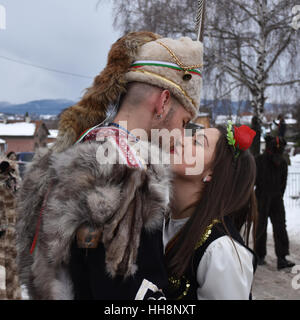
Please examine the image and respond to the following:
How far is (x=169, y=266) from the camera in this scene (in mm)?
1577

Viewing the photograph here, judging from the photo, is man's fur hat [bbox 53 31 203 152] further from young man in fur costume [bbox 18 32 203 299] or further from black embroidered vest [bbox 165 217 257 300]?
black embroidered vest [bbox 165 217 257 300]

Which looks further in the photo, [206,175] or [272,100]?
[272,100]

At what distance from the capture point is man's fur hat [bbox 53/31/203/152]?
4.76ft

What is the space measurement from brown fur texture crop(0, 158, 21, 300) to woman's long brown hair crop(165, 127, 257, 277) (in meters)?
2.28

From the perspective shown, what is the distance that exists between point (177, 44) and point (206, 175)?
0.72 m

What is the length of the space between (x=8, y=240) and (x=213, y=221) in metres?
2.54

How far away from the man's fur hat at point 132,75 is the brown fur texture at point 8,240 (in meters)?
2.27

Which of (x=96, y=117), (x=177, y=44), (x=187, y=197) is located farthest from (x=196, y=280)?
(x=177, y=44)

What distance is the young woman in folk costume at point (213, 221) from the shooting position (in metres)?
1.41

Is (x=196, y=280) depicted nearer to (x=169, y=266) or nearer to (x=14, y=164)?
(x=169, y=266)

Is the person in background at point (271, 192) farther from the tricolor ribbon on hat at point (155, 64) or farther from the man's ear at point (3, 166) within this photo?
the tricolor ribbon on hat at point (155, 64)

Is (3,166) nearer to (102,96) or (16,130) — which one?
(102,96)

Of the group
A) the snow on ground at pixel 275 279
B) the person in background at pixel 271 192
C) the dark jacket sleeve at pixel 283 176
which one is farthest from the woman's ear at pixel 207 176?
the dark jacket sleeve at pixel 283 176

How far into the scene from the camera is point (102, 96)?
146 centimetres
